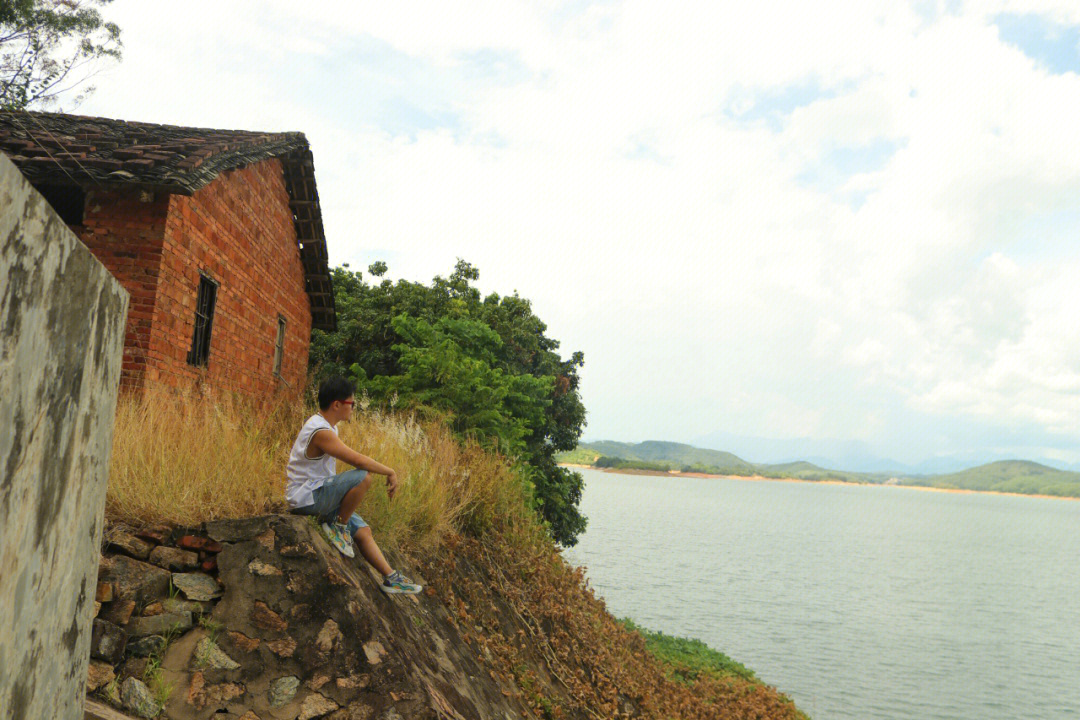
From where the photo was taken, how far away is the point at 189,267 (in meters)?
10.3

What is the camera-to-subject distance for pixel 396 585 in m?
5.91

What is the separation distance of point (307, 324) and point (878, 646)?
24.8m

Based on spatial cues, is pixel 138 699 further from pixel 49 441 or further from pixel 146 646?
pixel 49 441

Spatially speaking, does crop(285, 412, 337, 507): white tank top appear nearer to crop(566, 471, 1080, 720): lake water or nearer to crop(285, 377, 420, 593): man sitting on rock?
crop(285, 377, 420, 593): man sitting on rock

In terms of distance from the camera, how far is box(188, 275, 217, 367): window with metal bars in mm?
10919

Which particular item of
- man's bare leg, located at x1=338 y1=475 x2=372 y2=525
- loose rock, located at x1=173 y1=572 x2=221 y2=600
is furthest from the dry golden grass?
man's bare leg, located at x1=338 y1=475 x2=372 y2=525

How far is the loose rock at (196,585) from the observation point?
15.9ft

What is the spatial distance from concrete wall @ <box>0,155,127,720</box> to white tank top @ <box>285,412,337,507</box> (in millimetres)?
2609

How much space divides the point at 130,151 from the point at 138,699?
304 inches

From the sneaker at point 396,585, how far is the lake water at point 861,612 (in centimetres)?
1874

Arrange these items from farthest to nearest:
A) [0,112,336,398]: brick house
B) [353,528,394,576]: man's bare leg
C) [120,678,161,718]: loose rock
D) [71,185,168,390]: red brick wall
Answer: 1. [71,185,168,390]: red brick wall
2. [0,112,336,398]: brick house
3. [353,528,394,576]: man's bare leg
4. [120,678,161,718]: loose rock

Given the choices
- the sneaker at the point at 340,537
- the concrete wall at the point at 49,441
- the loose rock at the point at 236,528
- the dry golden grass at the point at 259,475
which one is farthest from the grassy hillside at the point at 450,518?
the concrete wall at the point at 49,441

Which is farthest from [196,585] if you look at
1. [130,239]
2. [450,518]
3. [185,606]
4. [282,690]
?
[130,239]

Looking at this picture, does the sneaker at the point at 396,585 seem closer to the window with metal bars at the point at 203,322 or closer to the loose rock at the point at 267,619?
the loose rock at the point at 267,619
